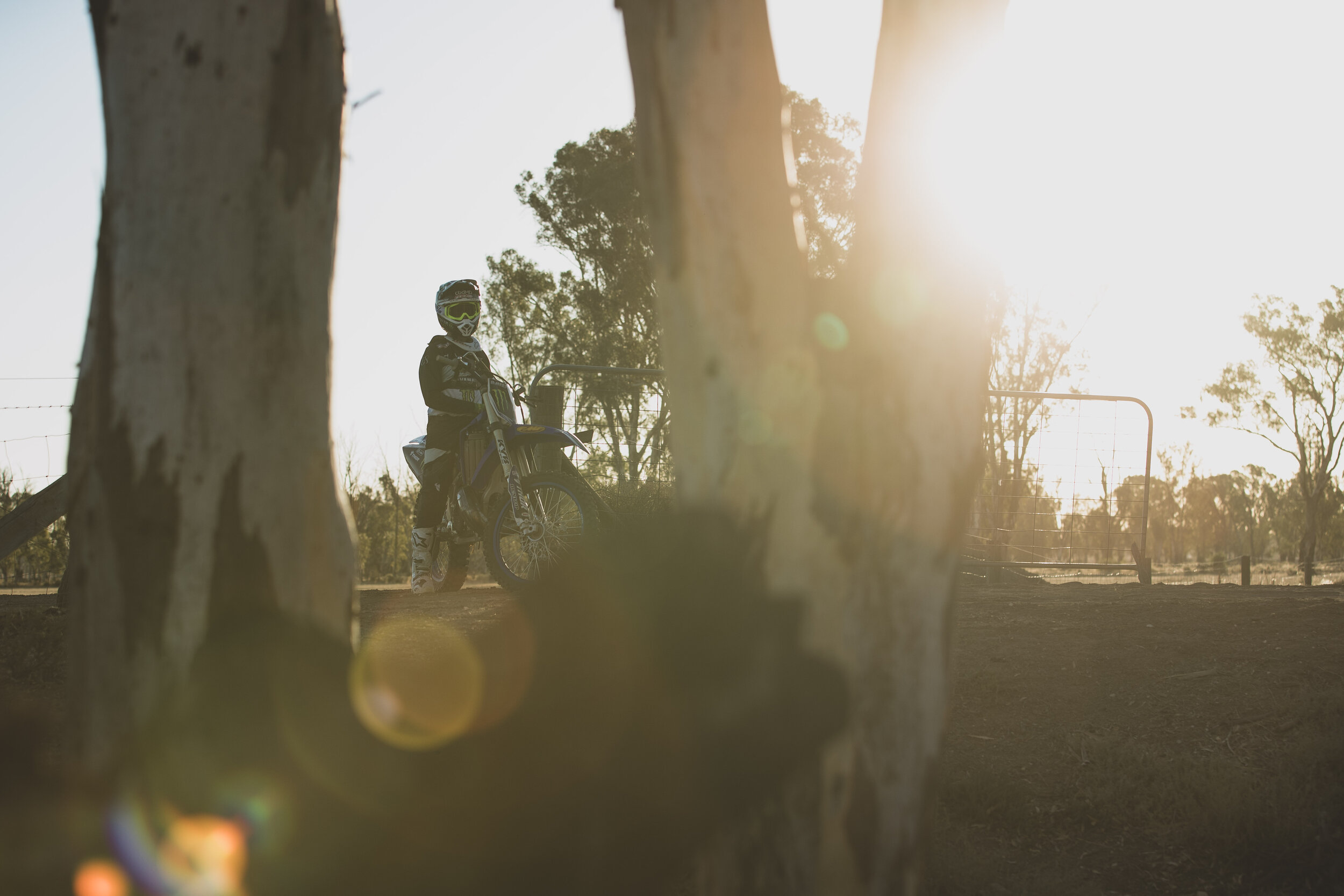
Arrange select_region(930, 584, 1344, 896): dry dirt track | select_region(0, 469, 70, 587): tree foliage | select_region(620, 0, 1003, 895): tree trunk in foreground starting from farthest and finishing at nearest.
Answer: select_region(0, 469, 70, 587): tree foliage → select_region(930, 584, 1344, 896): dry dirt track → select_region(620, 0, 1003, 895): tree trunk in foreground

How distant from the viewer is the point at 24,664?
4598 millimetres

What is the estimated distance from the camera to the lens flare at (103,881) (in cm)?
185

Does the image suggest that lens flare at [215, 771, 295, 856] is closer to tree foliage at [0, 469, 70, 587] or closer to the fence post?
the fence post

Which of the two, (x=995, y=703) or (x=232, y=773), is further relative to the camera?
(x=995, y=703)

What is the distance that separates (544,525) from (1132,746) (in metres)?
3.44

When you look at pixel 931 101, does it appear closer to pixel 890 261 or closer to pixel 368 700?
pixel 890 261

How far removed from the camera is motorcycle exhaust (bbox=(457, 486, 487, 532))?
6.20 metres

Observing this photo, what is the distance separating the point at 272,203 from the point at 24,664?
3.81m

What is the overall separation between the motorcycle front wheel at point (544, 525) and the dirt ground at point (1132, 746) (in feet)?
0.94

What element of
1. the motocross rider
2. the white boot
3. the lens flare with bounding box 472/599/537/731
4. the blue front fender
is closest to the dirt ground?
the white boot

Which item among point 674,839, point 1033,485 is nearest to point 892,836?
point 674,839

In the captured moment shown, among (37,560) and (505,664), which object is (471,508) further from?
(37,560)

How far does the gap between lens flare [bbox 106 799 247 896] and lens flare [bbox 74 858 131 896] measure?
23mm

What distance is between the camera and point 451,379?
6148mm
